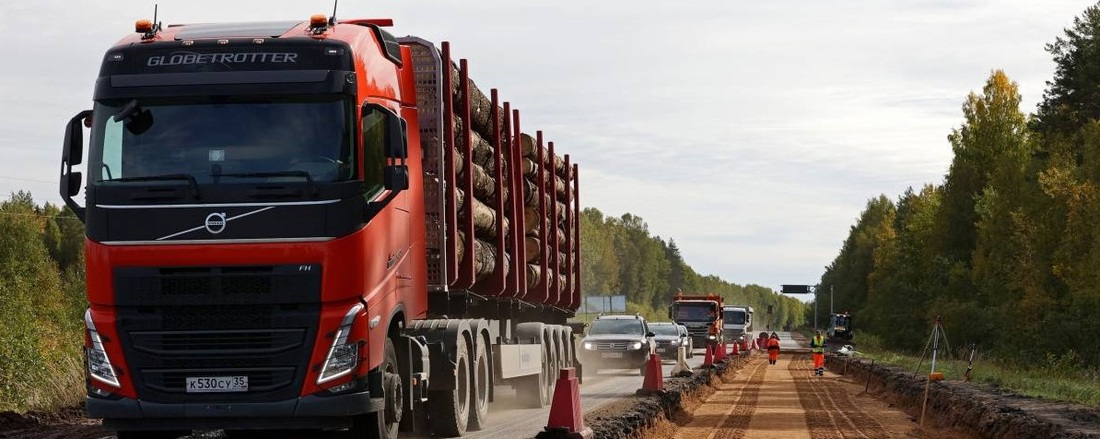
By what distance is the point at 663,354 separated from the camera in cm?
4497

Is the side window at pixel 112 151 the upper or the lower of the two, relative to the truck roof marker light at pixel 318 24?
lower

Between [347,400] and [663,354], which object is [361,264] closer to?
[347,400]

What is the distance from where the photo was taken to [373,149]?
11.5 m

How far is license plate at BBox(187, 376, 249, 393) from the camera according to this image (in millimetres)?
11000

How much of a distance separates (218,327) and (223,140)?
152 cm

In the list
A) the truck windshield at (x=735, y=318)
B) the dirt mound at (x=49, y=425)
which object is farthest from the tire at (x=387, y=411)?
the truck windshield at (x=735, y=318)

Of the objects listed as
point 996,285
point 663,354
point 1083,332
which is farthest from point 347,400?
point 996,285

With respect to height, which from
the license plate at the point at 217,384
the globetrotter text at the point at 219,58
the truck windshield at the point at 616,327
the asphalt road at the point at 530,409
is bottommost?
the asphalt road at the point at 530,409

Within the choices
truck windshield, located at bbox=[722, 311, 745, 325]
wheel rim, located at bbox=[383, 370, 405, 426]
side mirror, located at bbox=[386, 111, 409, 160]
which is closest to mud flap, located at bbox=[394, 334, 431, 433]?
wheel rim, located at bbox=[383, 370, 405, 426]

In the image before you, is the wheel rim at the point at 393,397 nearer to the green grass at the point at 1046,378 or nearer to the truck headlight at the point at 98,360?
the truck headlight at the point at 98,360

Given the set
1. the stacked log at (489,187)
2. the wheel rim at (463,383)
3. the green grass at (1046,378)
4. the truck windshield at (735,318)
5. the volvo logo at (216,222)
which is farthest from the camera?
the truck windshield at (735,318)

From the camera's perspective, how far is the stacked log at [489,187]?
15.4 metres

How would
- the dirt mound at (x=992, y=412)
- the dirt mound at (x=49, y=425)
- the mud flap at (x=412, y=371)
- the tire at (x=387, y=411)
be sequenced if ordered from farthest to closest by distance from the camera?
the dirt mound at (x=992, y=412), the dirt mound at (x=49, y=425), the mud flap at (x=412, y=371), the tire at (x=387, y=411)

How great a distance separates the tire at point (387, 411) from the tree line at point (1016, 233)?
115 ft
